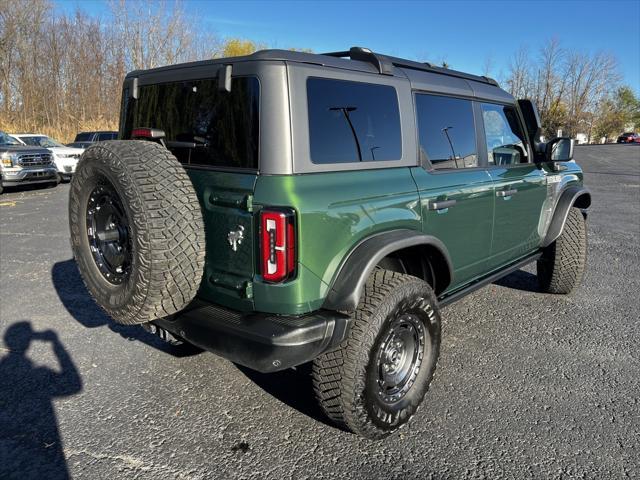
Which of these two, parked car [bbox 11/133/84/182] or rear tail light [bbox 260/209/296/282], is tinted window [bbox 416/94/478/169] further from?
parked car [bbox 11/133/84/182]

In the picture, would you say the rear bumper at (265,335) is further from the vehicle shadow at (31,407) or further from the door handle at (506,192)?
the door handle at (506,192)

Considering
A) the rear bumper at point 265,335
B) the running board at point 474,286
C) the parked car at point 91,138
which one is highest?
the parked car at point 91,138

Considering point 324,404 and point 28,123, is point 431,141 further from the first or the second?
point 28,123

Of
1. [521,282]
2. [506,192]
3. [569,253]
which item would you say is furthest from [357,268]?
[521,282]

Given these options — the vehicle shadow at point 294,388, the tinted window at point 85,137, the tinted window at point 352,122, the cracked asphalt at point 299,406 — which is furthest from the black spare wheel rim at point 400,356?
the tinted window at point 85,137

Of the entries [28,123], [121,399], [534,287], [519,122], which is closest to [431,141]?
[519,122]

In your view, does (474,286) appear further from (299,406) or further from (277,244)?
(277,244)

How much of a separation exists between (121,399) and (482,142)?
313 centimetres

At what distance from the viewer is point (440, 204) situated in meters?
3.04

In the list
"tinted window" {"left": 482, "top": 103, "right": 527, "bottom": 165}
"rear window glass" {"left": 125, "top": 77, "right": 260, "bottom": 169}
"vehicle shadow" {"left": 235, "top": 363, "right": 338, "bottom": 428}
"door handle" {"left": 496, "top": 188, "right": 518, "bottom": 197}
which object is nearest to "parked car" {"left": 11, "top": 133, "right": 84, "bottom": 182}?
"rear window glass" {"left": 125, "top": 77, "right": 260, "bottom": 169}

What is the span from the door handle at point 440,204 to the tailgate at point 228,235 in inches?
47.5

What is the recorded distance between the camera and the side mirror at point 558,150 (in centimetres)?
419

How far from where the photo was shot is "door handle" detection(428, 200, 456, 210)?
2.97 meters

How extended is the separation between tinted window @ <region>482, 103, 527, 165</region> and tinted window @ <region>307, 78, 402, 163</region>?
123 centimetres
